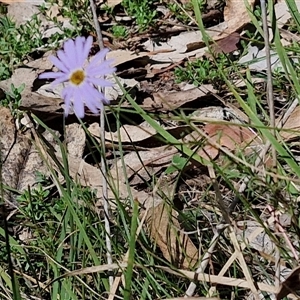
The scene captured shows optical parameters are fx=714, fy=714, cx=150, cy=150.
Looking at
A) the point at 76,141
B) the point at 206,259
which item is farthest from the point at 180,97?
the point at 206,259

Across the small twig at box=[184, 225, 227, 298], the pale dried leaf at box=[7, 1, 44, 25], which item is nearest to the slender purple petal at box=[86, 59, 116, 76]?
the small twig at box=[184, 225, 227, 298]

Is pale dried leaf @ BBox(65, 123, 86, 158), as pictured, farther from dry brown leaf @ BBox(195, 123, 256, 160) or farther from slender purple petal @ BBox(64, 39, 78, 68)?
slender purple petal @ BBox(64, 39, 78, 68)

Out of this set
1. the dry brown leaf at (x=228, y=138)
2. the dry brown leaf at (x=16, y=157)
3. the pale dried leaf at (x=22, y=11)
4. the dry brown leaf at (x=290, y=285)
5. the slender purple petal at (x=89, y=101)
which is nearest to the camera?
the slender purple petal at (x=89, y=101)

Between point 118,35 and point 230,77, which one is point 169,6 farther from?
point 230,77

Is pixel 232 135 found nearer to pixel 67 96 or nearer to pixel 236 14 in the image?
pixel 236 14

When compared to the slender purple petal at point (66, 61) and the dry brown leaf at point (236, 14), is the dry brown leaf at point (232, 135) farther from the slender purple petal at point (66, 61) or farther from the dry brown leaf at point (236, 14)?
the slender purple petal at point (66, 61)

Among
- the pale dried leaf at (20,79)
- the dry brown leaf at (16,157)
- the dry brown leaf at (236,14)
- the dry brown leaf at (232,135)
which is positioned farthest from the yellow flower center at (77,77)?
the dry brown leaf at (236,14)

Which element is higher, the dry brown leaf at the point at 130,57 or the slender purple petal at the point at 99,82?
the slender purple petal at the point at 99,82
